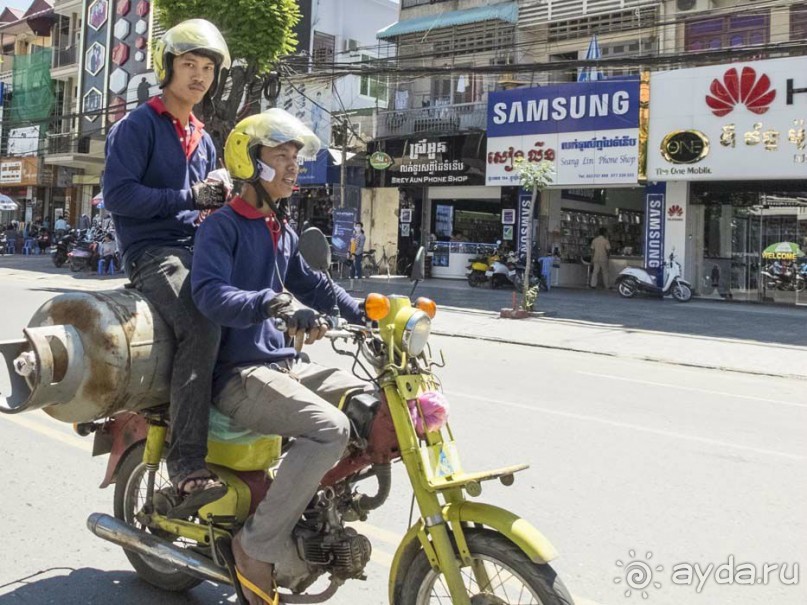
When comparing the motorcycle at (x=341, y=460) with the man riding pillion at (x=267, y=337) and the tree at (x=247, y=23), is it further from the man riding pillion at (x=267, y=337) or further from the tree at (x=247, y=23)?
the tree at (x=247, y=23)

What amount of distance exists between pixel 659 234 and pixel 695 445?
→ 14.9m

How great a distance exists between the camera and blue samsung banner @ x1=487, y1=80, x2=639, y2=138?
65.2ft

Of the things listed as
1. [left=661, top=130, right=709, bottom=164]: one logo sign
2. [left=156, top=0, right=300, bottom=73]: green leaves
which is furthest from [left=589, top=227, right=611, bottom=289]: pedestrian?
[left=156, top=0, right=300, bottom=73]: green leaves

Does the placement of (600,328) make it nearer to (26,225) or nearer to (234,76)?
(234,76)

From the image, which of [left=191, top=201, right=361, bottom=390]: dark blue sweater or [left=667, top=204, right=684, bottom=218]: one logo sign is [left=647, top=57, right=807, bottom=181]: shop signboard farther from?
[left=191, top=201, right=361, bottom=390]: dark blue sweater

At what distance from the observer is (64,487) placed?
15.4ft

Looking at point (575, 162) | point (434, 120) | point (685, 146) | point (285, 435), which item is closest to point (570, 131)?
point (575, 162)

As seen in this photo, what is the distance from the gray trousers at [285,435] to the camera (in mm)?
2705

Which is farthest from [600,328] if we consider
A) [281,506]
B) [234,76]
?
[281,506]

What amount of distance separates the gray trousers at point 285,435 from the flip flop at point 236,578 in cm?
11

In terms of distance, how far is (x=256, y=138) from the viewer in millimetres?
2965

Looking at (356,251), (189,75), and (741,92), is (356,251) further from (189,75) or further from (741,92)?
(189,75)

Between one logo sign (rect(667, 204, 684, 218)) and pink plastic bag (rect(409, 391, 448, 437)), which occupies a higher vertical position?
one logo sign (rect(667, 204, 684, 218))

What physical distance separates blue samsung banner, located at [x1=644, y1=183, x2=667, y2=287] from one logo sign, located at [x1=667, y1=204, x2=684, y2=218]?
6.8 inches
